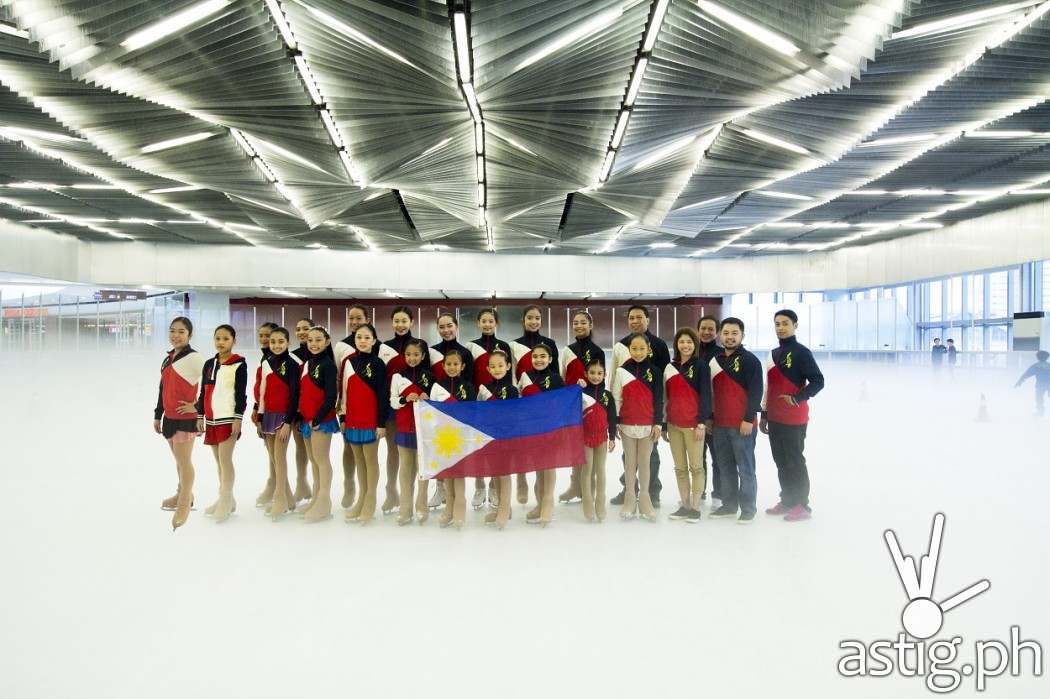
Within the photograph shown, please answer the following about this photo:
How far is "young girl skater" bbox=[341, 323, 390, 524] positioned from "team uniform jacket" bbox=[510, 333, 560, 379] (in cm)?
134

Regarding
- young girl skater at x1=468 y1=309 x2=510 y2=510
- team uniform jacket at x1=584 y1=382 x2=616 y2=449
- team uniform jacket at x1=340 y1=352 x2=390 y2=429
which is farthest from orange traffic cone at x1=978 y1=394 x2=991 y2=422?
team uniform jacket at x1=340 y1=352 x2=390 y2=429

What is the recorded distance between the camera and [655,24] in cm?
906

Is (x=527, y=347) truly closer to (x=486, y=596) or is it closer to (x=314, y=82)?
(x=486, y=596)

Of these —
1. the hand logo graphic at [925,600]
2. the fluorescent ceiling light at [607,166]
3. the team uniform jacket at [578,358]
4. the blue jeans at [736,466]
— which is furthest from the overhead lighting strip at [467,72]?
the hand logo graphic at [925,600]

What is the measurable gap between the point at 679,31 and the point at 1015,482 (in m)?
7.19

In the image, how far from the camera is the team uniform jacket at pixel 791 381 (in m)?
6.21

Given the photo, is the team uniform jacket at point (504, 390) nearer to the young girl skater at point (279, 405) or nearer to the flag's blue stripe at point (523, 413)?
the flag's blue stripe at point (523, 413)

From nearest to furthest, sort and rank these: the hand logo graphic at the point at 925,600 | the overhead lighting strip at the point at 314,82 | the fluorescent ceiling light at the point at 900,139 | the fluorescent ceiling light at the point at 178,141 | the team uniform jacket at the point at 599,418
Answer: the hand logo graphic at the point at 925,600, the team uniform jacket at the point at 599,418, the overhead lighting strip at the point at 314,82, the fluorescent ceiling light at the point at 178,141, the fluorescent ceiling light at the point at 900,139

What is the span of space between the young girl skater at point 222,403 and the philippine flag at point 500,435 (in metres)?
1.67

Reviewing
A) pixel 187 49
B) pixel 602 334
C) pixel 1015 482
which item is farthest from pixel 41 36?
pixel 602 334

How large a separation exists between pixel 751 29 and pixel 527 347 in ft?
18.7

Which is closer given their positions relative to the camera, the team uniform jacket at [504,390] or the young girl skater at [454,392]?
the young girl skater at [454,392]

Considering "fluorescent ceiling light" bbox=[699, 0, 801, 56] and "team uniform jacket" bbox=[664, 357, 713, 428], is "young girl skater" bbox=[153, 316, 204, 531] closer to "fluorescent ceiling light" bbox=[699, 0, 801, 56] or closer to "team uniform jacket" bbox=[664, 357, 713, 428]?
"team uniform jacket" bbox=[664, 357, 713, 428]

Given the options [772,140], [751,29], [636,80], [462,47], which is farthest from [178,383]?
[772,140]
